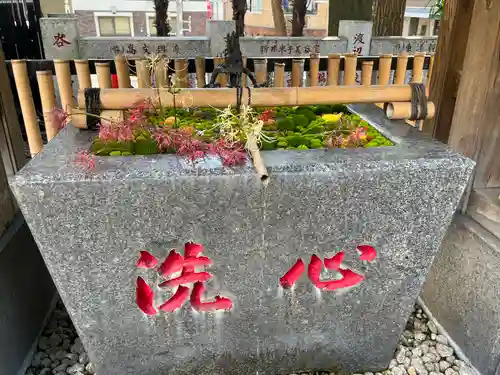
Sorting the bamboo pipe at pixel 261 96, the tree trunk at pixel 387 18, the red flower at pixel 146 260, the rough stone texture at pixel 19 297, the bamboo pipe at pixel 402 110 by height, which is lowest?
the rough stone texture at pixel 19 297

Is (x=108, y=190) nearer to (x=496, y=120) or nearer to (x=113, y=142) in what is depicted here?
(x=113, y=142)

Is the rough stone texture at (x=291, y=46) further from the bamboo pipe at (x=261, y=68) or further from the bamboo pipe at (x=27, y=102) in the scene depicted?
the bamboo pipe at (x=27, y=102)

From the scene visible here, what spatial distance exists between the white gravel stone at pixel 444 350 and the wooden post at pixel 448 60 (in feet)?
3.56

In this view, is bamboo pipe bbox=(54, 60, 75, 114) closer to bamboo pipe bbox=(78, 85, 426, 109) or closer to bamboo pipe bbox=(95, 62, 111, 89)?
bamboo pipe bbox=(95, 62, 111, 89)

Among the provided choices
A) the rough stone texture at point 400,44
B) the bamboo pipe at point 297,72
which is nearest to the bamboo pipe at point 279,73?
the bamboo pipe at point 297,72

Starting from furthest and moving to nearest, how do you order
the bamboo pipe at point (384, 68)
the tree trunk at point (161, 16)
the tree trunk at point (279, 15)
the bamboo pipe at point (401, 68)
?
Result: 1. the tree trunk at point (279, 15)
2. the tree trunk at point (161, 16)
3. the bamboo pipe at point (401, 68)
4. the bamboo pipe at point (384, 68)

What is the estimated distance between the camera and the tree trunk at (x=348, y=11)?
276 inches

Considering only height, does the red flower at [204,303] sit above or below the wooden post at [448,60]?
below

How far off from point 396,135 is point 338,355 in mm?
1054

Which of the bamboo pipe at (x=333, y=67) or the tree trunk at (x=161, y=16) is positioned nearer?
the bamboo pipe at (x=333, y=67)

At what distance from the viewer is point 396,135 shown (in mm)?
1885

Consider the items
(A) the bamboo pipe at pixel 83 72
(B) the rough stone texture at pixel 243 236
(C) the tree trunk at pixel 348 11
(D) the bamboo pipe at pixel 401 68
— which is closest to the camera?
(B) the rough stone texture at pixel 243 236

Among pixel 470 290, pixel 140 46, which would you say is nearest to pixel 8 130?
pixel 470 290

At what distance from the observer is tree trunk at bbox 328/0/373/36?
7.01 m
